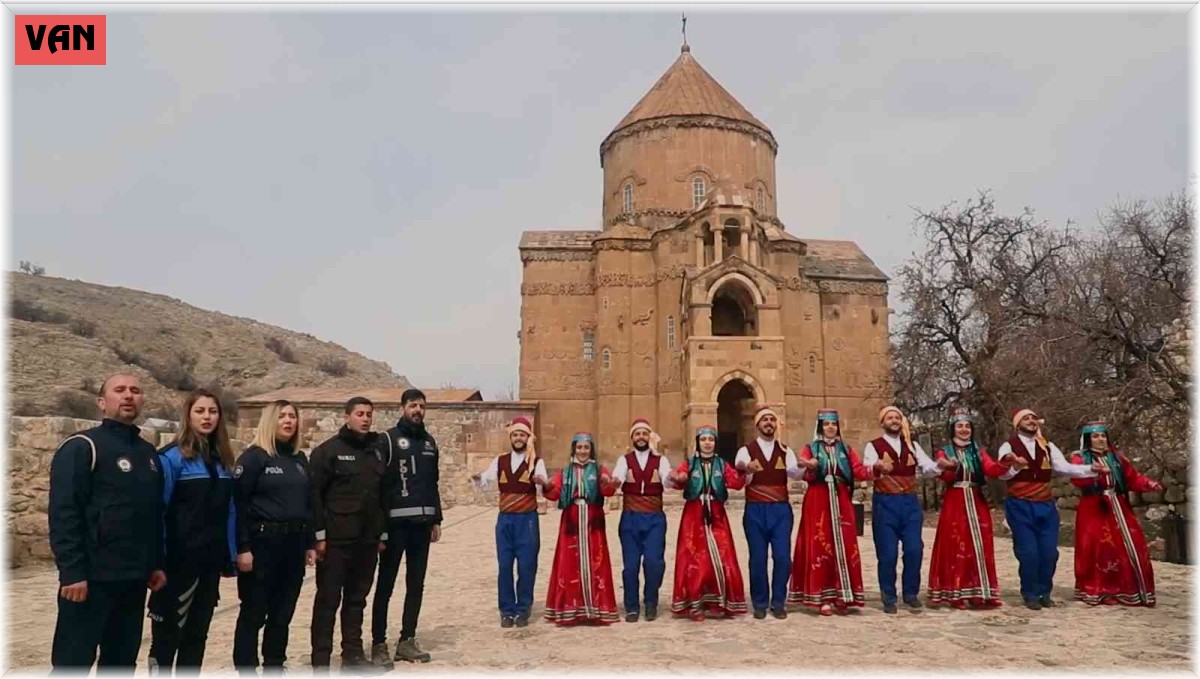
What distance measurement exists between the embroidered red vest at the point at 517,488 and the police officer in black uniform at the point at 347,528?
1540mm

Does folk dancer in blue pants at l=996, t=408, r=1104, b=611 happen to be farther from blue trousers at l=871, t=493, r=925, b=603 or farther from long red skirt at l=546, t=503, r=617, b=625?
long red skirt at l=546, t=503, r=617, b=625

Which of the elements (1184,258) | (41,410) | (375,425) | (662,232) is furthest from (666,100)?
(41,410)

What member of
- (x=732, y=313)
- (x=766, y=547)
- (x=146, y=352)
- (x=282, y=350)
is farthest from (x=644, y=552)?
(x=282, y=350)

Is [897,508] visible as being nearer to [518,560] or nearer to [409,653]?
[518,560]

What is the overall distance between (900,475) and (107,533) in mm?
6288

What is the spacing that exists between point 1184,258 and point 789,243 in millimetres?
12565

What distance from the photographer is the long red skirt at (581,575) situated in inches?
280

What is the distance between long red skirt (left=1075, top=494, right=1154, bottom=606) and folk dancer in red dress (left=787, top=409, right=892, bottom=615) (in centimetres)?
212

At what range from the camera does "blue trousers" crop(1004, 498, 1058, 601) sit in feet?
25.0

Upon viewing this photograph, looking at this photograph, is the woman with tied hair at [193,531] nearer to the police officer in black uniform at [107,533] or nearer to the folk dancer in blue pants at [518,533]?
the police officer in black uniform at [107,533]

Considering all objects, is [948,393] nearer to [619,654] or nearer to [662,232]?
[662,232]

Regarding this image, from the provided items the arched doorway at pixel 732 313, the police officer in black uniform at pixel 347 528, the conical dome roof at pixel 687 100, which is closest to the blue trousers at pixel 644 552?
the police officer in black uniform at pixel 347 528

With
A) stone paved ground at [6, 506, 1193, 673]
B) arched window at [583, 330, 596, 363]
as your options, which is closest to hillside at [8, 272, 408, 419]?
arched window at [583, 330, 596, 363]

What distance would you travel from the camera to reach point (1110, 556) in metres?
7.76
